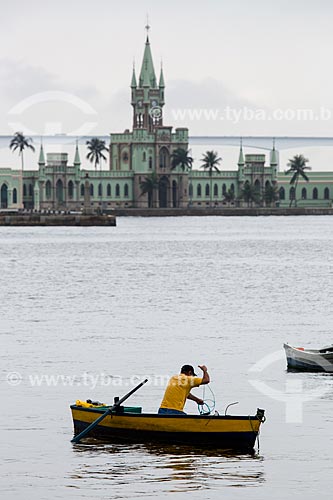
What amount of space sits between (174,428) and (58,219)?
13140 cm

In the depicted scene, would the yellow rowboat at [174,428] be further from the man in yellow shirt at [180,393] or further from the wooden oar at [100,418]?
the man in yellow shirt at [180,393]

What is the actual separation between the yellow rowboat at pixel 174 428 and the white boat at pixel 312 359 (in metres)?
7.82

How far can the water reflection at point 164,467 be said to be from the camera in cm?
1947

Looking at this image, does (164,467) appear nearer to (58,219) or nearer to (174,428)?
(174,428)

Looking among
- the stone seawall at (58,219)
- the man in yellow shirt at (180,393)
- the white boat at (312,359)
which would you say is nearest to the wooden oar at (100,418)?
the man in yellow shirt at (180,393)

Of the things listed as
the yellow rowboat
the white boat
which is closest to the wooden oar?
the yellow rowboat

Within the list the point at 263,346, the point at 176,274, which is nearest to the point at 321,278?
the point at 176,274

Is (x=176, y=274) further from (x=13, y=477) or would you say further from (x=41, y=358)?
(x=13, y=477)

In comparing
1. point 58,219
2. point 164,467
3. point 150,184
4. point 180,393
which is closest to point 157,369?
point 180,393

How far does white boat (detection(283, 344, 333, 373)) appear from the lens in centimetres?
2872

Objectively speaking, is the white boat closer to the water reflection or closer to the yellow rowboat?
the yellow rowboat

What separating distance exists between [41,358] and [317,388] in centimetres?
791

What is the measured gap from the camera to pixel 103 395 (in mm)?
26875

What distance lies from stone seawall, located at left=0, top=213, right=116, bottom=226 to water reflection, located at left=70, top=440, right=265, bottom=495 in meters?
128
